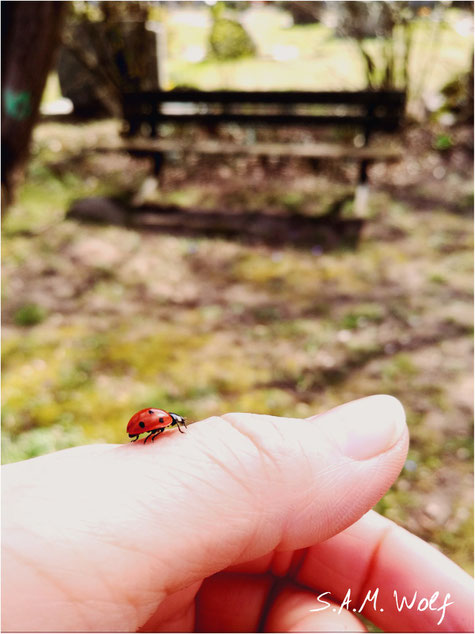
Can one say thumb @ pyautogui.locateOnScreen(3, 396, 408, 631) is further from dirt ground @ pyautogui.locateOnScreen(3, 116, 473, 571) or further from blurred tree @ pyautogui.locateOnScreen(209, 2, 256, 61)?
blurred tree @ pyautogui.locateOnScreen(209, 2, 256, 61)

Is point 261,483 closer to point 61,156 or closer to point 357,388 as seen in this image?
point 357,388

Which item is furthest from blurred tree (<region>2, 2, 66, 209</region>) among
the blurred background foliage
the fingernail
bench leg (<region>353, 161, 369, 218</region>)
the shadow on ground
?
the fingernail

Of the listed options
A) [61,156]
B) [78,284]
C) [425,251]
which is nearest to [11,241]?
[78,284]

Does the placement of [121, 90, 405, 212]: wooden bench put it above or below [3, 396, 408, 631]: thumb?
above

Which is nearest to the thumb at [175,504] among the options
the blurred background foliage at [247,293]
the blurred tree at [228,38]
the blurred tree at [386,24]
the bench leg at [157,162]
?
the blurred background foliage at [247,293]

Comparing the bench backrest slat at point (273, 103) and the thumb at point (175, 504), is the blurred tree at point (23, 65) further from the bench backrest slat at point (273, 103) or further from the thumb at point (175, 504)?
the thumb at point (175, 504)
